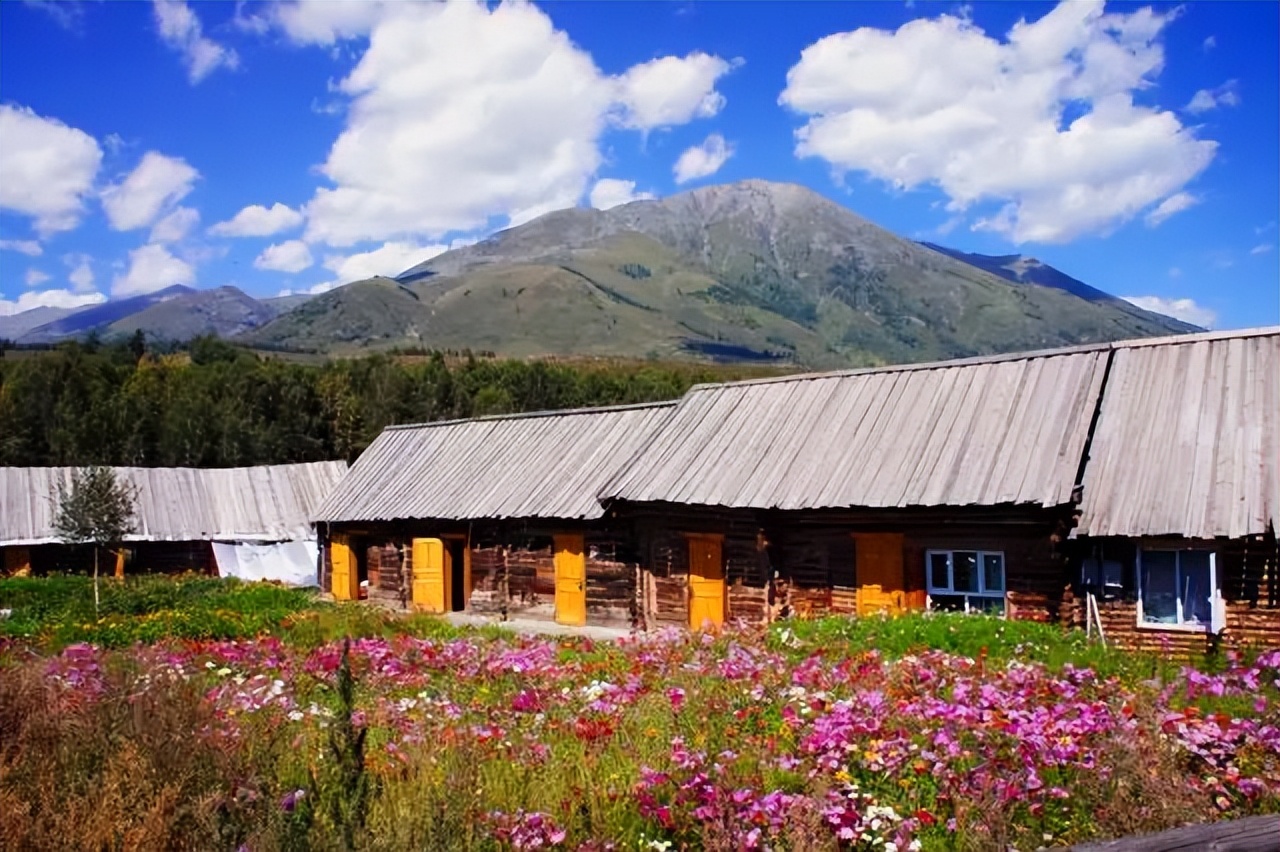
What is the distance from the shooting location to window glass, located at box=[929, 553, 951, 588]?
19484mm

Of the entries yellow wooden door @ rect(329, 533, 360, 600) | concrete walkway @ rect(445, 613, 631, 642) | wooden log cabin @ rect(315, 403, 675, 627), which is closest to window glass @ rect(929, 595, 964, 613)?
concrete walkway @ rect(445, 613, 631, 642)

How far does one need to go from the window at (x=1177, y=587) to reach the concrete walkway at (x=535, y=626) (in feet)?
33.1

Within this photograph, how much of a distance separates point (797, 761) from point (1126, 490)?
12.2 metres

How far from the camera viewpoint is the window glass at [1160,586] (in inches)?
669

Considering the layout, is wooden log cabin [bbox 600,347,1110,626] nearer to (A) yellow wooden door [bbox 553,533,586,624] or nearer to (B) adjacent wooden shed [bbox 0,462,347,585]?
(A) yellow wooden door [bbox 553,533,586,624]

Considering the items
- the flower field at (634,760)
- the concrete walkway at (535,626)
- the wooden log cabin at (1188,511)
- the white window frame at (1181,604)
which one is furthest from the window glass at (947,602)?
the flower field at (634,760)

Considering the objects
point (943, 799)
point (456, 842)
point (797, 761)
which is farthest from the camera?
point (797, 761)

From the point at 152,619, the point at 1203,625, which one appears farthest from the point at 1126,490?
the point at 152,619

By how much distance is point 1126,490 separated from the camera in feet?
57.6

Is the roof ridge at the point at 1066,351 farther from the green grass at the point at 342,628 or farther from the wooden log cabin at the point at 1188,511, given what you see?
the green grass at the point at 342,628

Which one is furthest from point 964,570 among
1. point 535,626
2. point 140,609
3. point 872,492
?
point 140,609

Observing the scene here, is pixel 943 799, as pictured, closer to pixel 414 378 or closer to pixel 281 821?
pixel 281 821

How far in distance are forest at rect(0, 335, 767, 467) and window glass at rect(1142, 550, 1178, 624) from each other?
170 feet

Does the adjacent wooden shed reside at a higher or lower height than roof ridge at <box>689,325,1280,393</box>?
lower
